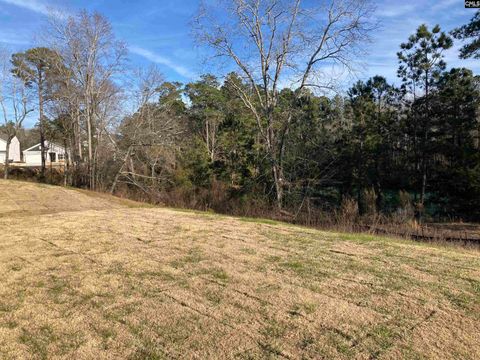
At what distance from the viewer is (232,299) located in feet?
12.0

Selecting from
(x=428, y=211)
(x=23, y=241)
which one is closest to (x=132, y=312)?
(x=23, y=241)

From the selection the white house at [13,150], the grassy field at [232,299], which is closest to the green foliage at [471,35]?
the grassy field at [232,299]

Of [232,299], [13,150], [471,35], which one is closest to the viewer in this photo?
[232,299]

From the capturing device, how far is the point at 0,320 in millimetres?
3242

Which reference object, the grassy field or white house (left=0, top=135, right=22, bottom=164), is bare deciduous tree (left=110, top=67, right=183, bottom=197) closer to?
the grassy field

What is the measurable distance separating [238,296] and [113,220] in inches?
219

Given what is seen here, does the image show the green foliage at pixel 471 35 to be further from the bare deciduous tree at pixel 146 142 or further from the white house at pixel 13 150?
the white house at pixel 13 150

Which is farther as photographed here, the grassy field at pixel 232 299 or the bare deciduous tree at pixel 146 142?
the bare deciduous tree at pixel 146 142

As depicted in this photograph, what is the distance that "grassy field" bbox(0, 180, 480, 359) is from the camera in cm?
275

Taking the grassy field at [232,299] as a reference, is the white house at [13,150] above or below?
above

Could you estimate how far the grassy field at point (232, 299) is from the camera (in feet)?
9.03

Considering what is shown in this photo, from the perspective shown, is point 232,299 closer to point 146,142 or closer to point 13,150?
point 146,142

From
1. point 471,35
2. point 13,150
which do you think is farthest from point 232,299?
point 13,150

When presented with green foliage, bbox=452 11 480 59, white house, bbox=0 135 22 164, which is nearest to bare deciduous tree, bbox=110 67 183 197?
green foliage, bbox=452 11 480 59
